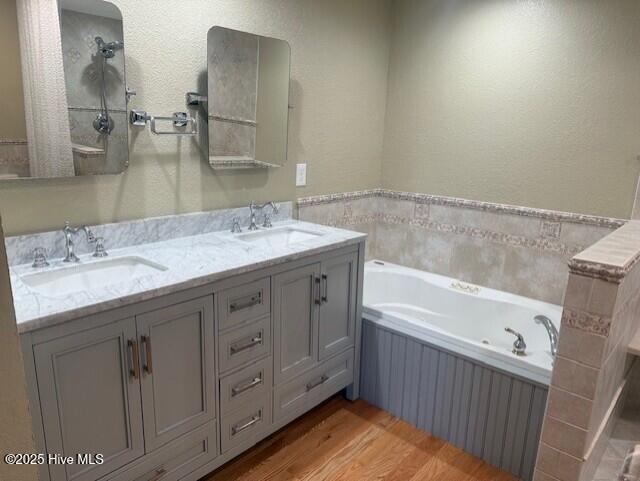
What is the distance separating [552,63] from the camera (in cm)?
246

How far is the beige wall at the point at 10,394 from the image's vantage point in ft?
1.73

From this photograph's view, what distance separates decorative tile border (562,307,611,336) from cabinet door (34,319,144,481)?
1.29 meters

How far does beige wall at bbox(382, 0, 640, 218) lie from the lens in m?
2.31

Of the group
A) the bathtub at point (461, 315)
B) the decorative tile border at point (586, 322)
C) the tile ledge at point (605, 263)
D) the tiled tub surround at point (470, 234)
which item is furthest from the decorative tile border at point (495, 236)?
the decorative tile border at point (586, 322)

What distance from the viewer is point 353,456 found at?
2076 mm

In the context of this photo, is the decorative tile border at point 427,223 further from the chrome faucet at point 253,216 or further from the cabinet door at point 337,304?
the cabinet door at point 337,304

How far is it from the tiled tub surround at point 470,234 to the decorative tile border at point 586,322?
1346 mm

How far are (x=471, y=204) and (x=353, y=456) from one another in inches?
63.7

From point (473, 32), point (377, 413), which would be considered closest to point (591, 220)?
point (473, 32)

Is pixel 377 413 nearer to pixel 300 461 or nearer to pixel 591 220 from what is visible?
pixel 300 461

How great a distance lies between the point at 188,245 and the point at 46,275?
0.55 m

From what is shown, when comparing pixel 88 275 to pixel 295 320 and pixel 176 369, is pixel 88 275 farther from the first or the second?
pixel 295 320

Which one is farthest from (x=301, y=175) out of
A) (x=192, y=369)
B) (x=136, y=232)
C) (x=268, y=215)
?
(x=192, y=369)

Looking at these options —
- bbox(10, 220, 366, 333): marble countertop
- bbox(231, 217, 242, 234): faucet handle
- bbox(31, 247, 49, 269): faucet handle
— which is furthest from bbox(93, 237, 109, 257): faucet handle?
bbox(231, 217, 242, 234): faucet handle
